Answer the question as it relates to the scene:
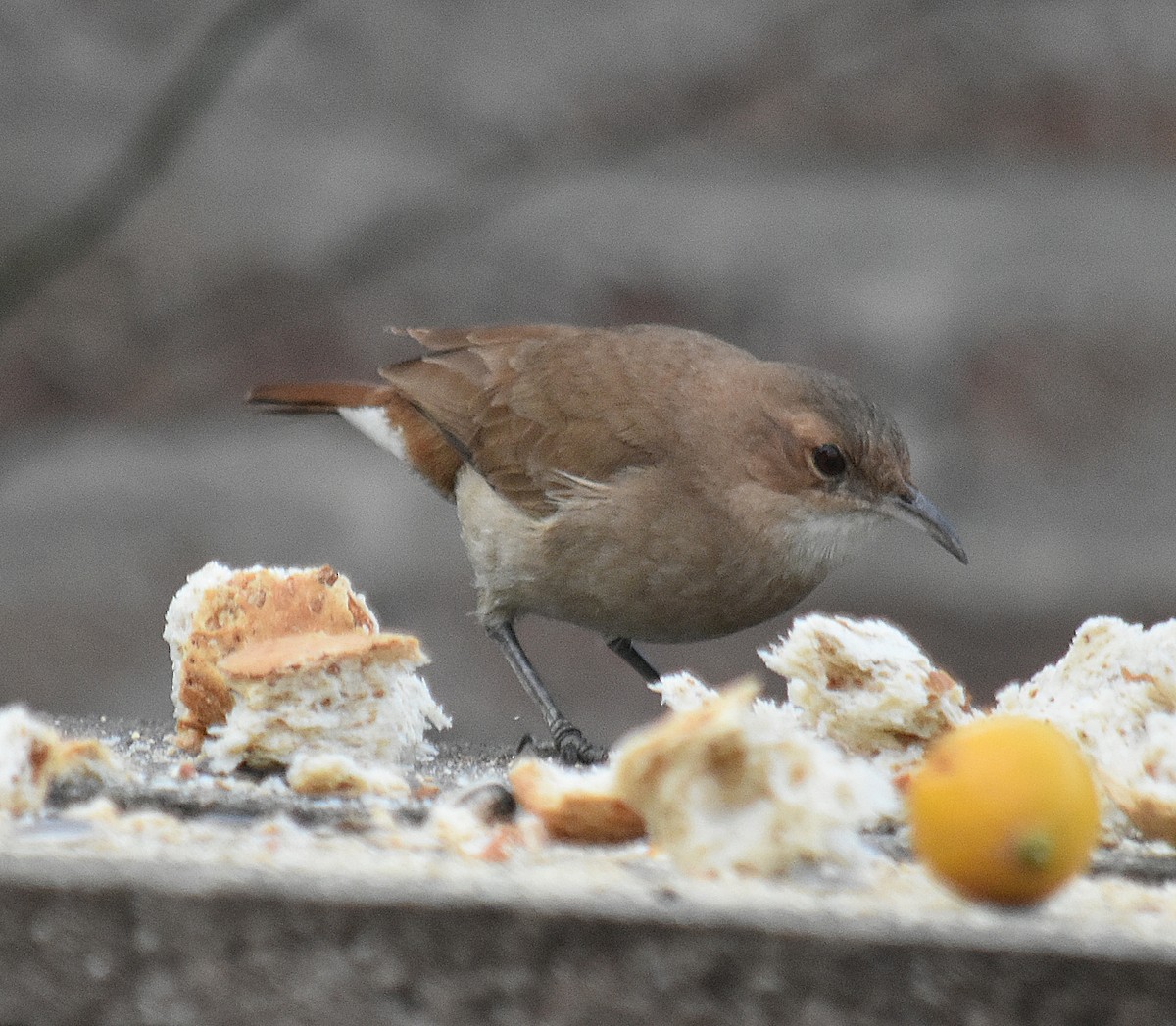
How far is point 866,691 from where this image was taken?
6.52ft

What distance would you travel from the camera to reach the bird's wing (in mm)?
3162

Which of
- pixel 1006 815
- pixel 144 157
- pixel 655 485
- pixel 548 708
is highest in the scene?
pixel 144 157

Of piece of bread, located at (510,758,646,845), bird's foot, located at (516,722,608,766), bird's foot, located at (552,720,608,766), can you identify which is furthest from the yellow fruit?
bird's foot, located at (552,720,608,766)

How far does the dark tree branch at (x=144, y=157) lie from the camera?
3.20m

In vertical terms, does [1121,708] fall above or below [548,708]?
below

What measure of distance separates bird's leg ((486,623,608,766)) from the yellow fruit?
1706mm

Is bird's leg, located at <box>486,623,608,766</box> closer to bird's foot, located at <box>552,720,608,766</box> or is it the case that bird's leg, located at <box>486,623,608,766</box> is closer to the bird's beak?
bird's foot, located at <box>552,720,608,766</box>

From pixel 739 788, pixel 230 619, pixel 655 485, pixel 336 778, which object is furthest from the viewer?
pixel 655 485

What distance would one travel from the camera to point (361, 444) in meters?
3.61

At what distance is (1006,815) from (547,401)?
2.10 metres

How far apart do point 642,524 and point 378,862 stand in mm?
1819

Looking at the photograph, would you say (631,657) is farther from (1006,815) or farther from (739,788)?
(1006,815)

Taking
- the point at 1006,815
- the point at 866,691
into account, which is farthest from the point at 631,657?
the point at 1006,815

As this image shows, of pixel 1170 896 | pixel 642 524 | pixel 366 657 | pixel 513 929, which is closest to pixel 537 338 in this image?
pixel 642 524
